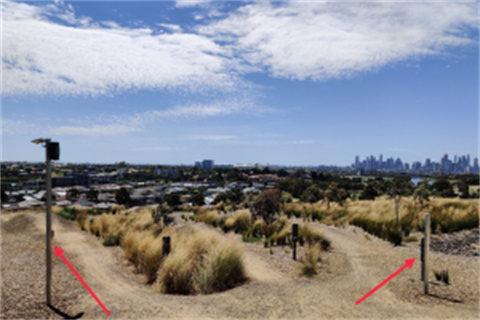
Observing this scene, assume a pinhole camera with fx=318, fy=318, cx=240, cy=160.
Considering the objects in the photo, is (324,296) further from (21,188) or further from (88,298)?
(21,188)

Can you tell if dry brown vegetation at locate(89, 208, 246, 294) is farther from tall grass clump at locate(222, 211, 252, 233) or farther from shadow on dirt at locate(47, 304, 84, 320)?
tall grass clump at locate(222, 211, 252, 233)

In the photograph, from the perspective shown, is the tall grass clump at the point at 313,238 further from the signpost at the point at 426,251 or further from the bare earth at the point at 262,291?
the signpost at the point at 426,251

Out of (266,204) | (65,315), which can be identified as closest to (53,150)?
(65,315)

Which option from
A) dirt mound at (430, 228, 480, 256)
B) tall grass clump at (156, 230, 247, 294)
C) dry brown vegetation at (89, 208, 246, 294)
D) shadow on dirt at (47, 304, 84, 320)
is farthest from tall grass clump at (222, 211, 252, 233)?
shadow on dirt at (47, 304, 84, 320)

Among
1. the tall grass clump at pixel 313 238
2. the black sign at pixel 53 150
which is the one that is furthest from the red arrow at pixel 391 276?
the black sign at pixel 53 150

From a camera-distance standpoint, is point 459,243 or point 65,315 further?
point 459,243

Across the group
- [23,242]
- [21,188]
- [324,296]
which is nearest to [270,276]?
[324,296]

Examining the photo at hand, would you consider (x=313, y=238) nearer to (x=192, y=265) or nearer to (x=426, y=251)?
(x=426, y=251)
